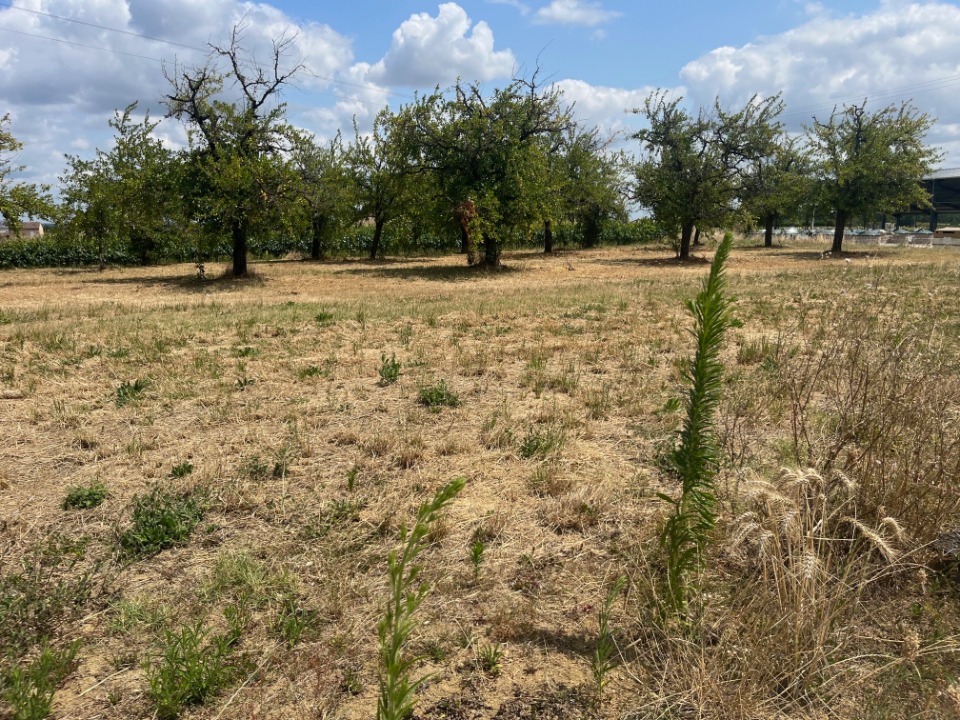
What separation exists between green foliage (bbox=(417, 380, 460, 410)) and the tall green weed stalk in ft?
11.0

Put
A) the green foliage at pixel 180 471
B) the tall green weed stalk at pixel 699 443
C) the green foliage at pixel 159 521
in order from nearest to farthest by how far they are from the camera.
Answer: the tall green weed stalk at pixel 699 443
the green foliage at pixel 159 521
the green foliage at pixel 180 471

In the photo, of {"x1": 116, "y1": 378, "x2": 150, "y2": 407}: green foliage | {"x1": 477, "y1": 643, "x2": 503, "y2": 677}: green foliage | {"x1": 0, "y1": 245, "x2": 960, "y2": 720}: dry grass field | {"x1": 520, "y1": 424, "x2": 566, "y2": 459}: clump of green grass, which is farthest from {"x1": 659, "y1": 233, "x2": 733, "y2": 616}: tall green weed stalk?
{"x1": 116, "y1": 378, "x2": 150, "y2": 407}: green foliage

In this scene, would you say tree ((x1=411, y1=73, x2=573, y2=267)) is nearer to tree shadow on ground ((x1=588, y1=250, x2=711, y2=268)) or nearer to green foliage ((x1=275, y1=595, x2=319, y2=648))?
tree shadow on ground ((x1=588, y1=250, x2=711, y2=268))

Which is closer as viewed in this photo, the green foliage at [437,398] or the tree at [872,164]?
the green foliage at [437,398]

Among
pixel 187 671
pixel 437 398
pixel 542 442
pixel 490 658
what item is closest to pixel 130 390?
pixel 437 398

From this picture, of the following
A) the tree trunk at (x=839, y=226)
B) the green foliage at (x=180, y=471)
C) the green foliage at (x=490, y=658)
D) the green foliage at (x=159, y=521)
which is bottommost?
the green foliage at (x=490, y=658)

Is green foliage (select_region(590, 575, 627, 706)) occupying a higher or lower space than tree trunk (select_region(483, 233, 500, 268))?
lower

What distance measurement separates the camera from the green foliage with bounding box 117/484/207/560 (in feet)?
11.5

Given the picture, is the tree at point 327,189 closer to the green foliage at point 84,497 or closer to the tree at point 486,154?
the tree at point 486,154

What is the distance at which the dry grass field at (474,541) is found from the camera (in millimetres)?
2480

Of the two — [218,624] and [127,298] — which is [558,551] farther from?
[127,298]

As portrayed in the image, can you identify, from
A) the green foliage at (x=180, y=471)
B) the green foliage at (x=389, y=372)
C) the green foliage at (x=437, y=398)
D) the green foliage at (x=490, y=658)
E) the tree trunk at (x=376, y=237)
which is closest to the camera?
the green foliage at (x=490, y=658)

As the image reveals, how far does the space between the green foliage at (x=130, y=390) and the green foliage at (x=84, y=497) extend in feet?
6.50

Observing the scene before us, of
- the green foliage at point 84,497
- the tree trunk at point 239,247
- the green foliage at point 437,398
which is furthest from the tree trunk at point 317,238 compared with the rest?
the green foliage at point 84,497
